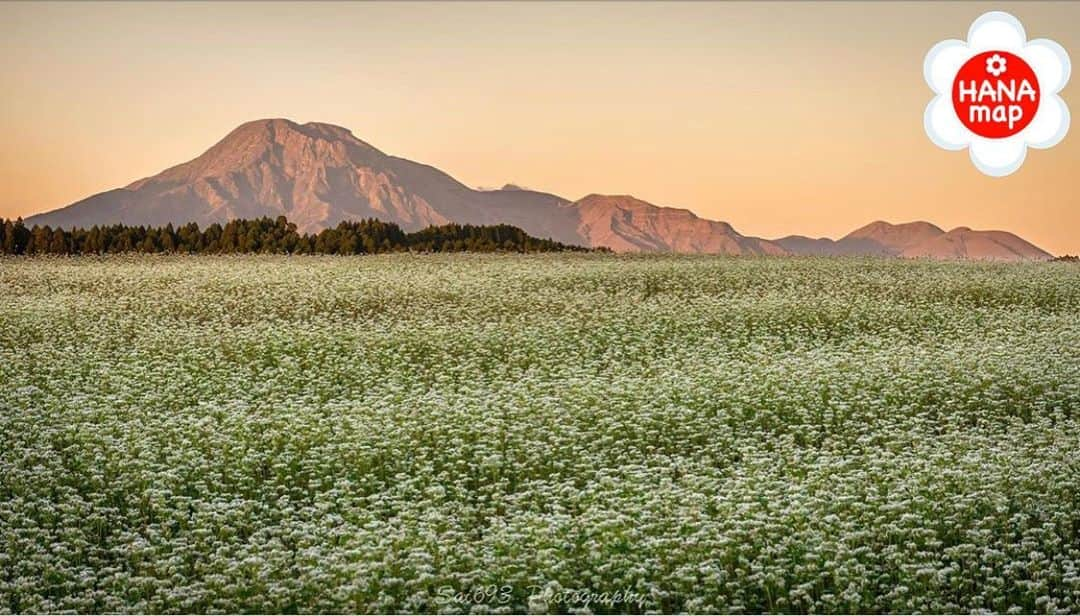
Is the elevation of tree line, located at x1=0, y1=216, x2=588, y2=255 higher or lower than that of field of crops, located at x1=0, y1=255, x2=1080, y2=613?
higher

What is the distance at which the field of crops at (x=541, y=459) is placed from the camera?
39.1 ft

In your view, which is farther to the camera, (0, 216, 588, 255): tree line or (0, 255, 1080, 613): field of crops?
(0, 216, 588, 255): tree line

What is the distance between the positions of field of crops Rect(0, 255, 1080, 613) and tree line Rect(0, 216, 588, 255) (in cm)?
2181

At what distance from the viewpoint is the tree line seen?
53.8 m

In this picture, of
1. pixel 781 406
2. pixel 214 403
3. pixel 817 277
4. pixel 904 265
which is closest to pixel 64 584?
pixel 214 403

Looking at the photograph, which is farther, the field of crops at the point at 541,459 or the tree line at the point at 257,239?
the tree line at the point at 257,239

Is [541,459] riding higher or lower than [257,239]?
lower

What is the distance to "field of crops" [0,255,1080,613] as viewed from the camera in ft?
39.1

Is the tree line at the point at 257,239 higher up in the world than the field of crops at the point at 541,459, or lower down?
higher up

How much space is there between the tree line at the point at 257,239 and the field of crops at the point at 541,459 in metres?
21.8

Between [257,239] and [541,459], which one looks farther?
[257,239]

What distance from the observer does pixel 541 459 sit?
1641cm

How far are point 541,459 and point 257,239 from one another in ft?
134

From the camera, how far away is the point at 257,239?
5459 cm
